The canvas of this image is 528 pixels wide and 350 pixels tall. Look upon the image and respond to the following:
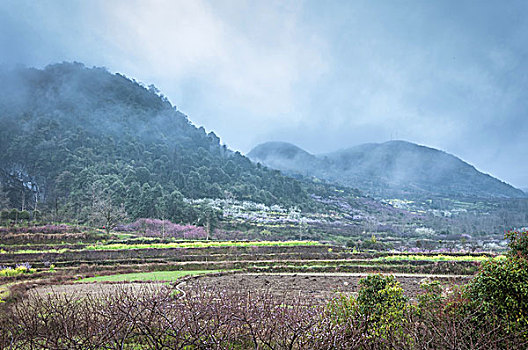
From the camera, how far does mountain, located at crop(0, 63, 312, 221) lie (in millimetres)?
63844

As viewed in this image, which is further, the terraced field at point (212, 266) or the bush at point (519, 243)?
the terraced field at point (212, 266)

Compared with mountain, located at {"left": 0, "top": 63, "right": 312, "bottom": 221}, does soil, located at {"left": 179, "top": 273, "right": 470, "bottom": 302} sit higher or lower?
lower

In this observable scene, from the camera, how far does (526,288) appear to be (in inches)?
241

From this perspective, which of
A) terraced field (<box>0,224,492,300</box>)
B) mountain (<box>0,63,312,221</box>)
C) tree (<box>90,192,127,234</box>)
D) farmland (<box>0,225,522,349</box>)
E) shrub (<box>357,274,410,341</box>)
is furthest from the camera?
mountain (<box>0,63,312,221</box>)

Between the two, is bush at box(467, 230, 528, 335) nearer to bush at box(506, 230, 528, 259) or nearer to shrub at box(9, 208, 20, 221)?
bush at box(506, 230, 528, 259)

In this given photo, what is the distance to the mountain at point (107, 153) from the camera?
209ft

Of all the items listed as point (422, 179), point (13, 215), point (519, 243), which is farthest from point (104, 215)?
point (422, 179)

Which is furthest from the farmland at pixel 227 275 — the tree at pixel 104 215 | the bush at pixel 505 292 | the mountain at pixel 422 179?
the mountain at pixel 422 179

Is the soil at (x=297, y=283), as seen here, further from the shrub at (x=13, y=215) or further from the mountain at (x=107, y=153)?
the mountain at (x=107, y=153)

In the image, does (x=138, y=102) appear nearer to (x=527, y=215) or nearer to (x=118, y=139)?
(x=118, y=139)

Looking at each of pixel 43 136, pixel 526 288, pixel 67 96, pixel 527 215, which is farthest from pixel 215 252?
pixel 67 96

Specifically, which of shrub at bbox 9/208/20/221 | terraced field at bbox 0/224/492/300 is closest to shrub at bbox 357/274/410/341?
terraced field at bbox 0/224/492/300

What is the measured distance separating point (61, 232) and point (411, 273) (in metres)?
35.9

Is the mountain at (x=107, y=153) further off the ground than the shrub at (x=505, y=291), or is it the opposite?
the mountain at (x=107, y=153)
